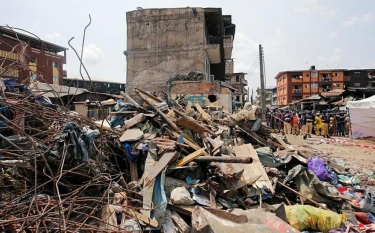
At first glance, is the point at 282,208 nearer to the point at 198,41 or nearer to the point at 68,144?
the point at 68,144

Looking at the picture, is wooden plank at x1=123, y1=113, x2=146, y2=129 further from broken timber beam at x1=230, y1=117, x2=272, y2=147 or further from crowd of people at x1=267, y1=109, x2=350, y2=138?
crowd of people at x1=267, y1=109, x2=350, y2=138

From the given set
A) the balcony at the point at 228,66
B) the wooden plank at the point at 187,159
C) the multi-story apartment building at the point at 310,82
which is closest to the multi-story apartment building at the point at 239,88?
the balcony at the point at 228,66

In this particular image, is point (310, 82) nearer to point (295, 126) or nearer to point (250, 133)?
point (295, 126)

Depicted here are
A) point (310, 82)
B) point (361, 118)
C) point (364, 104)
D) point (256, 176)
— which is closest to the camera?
point (256, 176)

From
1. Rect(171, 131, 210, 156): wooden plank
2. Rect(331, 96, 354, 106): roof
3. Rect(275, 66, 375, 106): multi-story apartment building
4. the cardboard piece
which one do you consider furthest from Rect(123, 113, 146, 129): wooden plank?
Rect(275, 66, 375, 106): multi-story apartment building

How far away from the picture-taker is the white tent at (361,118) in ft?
50.0

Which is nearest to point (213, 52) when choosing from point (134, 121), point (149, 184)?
point (134, 121)

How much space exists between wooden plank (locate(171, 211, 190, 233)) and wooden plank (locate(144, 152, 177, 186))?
0.59 m

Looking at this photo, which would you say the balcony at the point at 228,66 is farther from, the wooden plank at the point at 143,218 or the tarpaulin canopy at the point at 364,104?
the wooden plank at the point at 143,218

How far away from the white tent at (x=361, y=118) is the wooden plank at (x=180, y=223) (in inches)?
586

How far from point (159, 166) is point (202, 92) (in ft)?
45.9

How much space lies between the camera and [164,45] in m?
22.0

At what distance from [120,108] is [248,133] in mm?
3534

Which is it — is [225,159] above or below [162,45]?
below
